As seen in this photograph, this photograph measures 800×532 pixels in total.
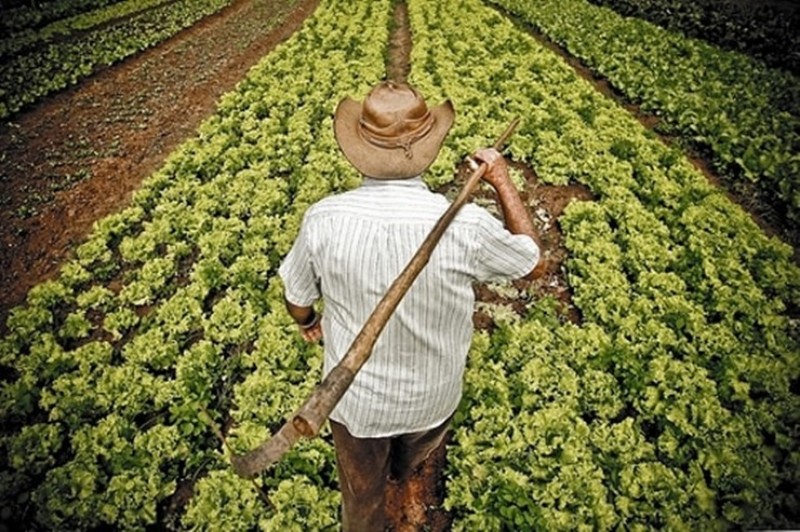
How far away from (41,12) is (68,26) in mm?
3391

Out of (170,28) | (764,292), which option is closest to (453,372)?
(764,292)

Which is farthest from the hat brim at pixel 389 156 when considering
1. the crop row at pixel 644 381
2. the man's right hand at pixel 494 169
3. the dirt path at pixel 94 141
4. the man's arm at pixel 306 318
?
the dirt path at pixel 94 141

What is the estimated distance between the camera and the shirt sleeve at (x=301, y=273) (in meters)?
2.31

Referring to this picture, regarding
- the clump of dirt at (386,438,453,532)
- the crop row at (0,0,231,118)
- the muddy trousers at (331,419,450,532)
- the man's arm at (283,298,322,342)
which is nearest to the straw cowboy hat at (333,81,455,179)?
the man's arm at (283,298,322,342)

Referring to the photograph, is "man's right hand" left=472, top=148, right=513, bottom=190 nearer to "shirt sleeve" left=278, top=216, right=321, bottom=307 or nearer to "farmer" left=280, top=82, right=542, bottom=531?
"farmer" left=280, top=82, right=542, bottom=531

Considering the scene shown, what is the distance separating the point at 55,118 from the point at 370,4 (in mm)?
12251

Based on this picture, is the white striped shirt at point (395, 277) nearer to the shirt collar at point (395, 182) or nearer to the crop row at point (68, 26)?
the shirt collar at point (395, 182)

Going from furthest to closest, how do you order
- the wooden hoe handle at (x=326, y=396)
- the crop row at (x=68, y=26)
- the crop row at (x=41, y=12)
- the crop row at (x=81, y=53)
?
the crop row at (x=41, y=12) < the crop row at (x=68, y=26) < the crop row at (x=81, y=53) < the wooden hoe handle at (x=326, y=396)

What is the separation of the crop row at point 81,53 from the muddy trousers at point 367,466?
1216 centimetres

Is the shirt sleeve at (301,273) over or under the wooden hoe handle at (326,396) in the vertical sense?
under

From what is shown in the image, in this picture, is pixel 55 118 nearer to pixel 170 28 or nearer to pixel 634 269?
pixel 170 28

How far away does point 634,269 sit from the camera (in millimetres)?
5648

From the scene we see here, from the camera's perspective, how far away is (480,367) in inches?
180

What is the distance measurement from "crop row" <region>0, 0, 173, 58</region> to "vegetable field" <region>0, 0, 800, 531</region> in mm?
13640
